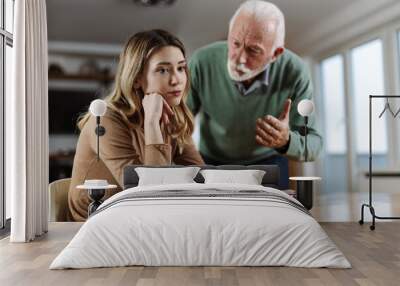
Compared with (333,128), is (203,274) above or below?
below

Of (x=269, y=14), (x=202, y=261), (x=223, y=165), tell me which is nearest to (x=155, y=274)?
(x=202, y=261)

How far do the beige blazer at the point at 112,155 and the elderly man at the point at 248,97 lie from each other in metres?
0.39

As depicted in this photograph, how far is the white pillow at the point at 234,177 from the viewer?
17.8 feet

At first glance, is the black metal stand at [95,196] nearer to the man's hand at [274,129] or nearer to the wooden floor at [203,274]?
the wooden floor at [203,274]

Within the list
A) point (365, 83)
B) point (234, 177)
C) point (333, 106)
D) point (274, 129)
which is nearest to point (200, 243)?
point (234, 177)

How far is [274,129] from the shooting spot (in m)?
6.01

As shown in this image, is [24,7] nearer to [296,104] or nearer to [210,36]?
[210,36]

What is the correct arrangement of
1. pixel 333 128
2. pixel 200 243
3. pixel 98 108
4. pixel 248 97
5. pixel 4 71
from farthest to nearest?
pixel 333 128 < pixel 248 97 < pixel 98 108 < pixel 4 71 < pixel 200 243

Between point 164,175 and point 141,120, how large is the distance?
786 millimetres

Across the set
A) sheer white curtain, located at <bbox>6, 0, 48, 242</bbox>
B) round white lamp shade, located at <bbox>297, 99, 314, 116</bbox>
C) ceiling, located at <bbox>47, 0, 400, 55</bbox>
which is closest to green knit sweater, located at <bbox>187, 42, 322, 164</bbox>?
round white lamp shade, located at <bbox>297, 99, 314, 116</bbox>

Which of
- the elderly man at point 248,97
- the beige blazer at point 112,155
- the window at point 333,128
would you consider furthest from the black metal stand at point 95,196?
the window at point 333,128

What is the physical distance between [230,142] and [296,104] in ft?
2.93

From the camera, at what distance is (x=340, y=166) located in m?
6.19

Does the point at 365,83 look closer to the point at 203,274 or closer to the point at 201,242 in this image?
the point at 201,242
